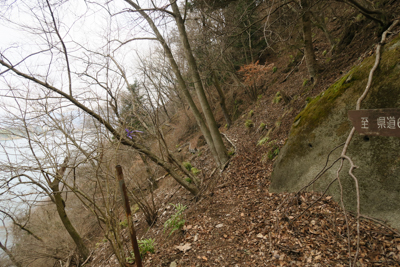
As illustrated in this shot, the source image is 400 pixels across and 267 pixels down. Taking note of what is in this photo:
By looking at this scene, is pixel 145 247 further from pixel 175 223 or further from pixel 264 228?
pixel 264 228

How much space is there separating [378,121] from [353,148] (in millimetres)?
1684

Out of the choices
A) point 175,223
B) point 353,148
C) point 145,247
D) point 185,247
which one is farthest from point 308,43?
point 145,247

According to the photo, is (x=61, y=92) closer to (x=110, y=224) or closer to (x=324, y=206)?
(x=110, y=224)

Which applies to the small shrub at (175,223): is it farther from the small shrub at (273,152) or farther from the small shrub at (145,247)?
the small shrub at (273,152)

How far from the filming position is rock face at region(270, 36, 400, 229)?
2768 millimetres

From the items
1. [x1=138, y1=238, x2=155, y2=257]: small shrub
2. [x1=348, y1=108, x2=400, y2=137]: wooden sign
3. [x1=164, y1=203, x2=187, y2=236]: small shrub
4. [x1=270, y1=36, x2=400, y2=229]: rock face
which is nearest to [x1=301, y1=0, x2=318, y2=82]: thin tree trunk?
[x1=270, y1=36, x2=400, y2=229]: rock face

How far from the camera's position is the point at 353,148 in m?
3.11

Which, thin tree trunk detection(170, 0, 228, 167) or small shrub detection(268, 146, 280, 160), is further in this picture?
thin tree trunk detection(170, 0, 228, 167)

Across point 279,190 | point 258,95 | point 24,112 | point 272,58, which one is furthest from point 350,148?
point 272,58

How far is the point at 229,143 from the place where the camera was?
899cm

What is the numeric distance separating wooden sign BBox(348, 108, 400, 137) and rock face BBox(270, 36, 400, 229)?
1.58 m

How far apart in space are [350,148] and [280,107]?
5.61m

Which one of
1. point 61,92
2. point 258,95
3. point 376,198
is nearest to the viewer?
point 376,198

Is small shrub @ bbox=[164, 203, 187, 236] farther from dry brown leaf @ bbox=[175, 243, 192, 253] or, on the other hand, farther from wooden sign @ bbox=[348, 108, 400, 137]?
wooden sign @ bbox=[348, 108, 400, 137]
